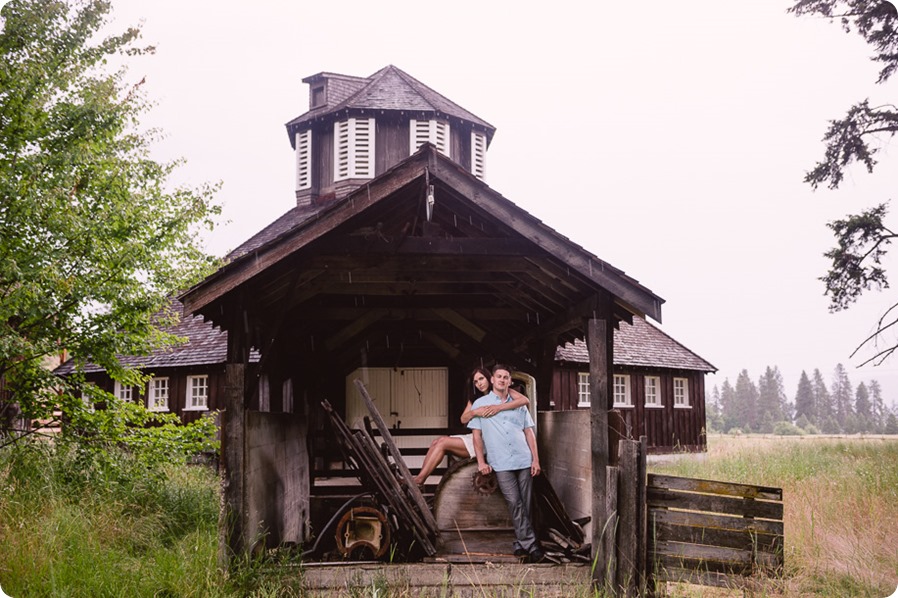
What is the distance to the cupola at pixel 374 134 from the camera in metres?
23.2

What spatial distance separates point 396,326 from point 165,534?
458cm

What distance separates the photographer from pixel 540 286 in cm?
827

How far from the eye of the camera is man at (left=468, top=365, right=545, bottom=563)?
7.04m

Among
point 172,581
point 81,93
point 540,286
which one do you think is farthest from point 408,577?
point 81,93

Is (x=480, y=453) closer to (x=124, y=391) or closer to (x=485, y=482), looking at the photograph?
(x=485, y=482)

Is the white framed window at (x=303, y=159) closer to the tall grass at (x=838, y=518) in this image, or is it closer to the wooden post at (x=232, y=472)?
the tall grass at (x=838, y=518)

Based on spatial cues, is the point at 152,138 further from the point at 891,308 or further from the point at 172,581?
the point at 891,308

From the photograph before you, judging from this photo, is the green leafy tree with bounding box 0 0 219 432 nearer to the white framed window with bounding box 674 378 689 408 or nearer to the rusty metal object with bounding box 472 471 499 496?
the rusty metal object with bounding box 472 471 499 496

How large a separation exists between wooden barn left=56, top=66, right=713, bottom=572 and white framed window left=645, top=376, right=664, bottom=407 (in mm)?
12526

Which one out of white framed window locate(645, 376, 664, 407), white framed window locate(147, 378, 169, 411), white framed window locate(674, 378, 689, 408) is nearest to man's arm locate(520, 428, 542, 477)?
white framed window locate(147, 378, 169, 411)

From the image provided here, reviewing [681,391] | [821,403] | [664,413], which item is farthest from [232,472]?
[821,403]

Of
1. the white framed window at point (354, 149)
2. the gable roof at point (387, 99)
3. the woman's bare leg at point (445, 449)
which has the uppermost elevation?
the gable roof at point (387, 99)

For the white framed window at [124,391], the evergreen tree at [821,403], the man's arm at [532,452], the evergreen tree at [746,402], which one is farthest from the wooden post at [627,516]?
the evergreen tree at [746,402]

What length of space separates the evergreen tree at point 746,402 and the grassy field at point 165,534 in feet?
171
